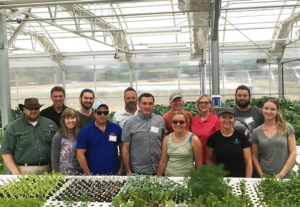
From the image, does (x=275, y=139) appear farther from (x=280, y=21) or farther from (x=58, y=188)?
(x=280, y=21)

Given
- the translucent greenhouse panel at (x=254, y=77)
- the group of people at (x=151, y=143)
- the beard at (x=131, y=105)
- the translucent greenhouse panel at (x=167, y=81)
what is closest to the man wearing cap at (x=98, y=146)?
the group of people at (x=151, y=143)

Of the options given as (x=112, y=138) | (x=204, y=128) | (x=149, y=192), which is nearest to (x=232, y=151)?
(x=204, y=128)

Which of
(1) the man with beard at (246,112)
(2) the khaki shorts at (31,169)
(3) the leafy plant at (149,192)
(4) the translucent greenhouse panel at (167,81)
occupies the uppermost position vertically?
(4) the translucent greenhouse panel at (167,81)

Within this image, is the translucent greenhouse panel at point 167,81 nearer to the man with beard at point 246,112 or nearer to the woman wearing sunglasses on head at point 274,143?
the man with beard at point 246,112

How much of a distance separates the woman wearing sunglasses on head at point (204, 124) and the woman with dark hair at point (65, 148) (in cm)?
136

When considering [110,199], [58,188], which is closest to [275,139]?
[110,199]

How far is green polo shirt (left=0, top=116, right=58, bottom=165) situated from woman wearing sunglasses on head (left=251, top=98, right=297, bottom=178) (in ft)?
7.33

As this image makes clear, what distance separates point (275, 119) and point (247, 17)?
11.2 m

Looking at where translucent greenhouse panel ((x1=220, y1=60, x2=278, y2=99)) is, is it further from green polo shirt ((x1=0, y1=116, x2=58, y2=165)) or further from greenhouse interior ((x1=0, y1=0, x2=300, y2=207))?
green polo shirt ((x1=0, y1=116, x2=58, y2=165))

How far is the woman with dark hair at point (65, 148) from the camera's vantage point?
3184 millimetres

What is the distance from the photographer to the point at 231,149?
2969 millimetres

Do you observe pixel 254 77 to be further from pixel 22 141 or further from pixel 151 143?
pixel 22 141

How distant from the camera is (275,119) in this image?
3.12m

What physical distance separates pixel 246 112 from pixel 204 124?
1.68 ft
